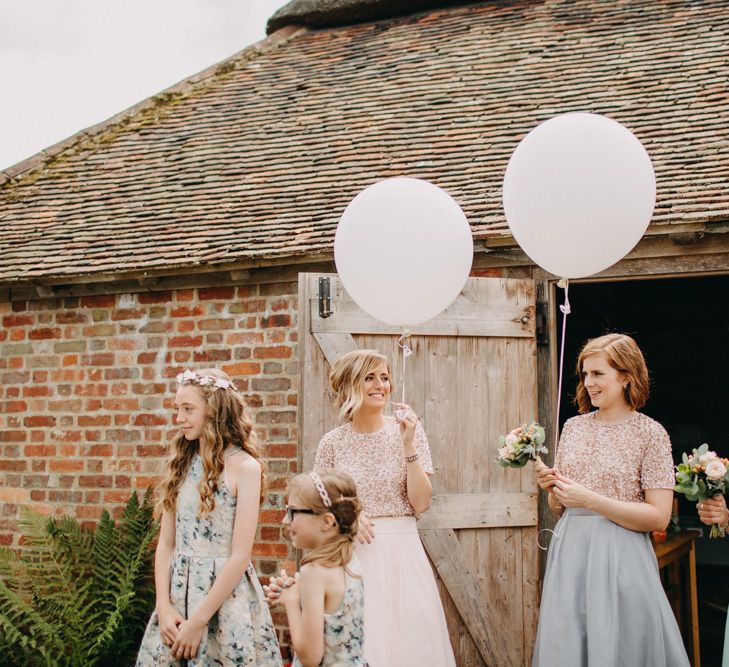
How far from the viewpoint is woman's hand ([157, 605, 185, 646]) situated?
3303 mm

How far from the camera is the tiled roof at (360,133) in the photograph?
535cm

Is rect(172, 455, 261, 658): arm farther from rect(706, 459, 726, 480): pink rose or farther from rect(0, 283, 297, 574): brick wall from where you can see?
rect(706, 459, 726, 480): pink rose

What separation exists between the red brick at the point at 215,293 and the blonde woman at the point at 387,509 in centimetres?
202

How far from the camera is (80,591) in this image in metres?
4.96

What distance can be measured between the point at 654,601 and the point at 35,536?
12.4ft

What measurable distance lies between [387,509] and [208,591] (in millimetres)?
854

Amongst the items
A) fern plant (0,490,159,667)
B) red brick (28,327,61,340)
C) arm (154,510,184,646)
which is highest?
red brick (28,327,61,340)

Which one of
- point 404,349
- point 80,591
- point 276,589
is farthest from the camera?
point 80,591

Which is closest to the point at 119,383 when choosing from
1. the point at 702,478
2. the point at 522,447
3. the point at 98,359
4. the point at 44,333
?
the point at 98,359

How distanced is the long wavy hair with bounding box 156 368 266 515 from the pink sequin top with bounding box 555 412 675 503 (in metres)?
1.41

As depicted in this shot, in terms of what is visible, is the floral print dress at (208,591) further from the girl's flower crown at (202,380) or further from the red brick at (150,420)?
the red brick at (150,420)

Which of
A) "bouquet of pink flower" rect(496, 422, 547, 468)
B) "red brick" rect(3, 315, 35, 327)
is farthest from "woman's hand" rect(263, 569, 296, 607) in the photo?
"red brick" rect(3, 315, 35, 327)

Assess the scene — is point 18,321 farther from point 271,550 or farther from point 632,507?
point 632,507

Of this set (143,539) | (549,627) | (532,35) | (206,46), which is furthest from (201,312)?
(206,46)
